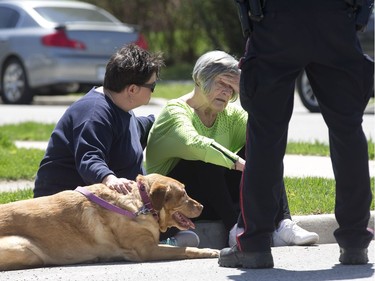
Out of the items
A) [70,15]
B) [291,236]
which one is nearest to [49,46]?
[70,15]

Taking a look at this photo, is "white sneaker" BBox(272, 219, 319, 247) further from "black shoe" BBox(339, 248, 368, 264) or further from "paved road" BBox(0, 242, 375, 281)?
"black shoe" BBox(339, 248, 368, 264)

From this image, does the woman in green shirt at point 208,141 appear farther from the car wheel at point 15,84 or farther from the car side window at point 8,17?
the car side window at point 8,17

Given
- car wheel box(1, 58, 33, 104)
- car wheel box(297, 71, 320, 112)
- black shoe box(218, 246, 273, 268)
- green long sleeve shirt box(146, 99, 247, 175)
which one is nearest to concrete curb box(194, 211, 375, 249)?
green long sleeve shirt box(146, 99, 247, 175)

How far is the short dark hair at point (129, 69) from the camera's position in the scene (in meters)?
6.04

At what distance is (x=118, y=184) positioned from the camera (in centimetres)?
555

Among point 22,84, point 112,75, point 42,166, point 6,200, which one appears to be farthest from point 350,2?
point 22,84

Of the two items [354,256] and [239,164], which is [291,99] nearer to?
[354,256]

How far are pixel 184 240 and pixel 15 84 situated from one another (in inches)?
448

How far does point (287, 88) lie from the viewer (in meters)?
4.99

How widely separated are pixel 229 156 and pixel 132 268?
3.33ft

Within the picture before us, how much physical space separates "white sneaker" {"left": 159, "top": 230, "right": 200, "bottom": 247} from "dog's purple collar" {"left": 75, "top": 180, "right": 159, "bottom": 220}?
1.84ft

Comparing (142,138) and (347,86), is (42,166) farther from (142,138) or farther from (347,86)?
(347,86)

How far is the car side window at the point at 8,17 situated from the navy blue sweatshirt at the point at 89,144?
452 inches

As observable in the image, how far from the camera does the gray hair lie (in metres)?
6.30
